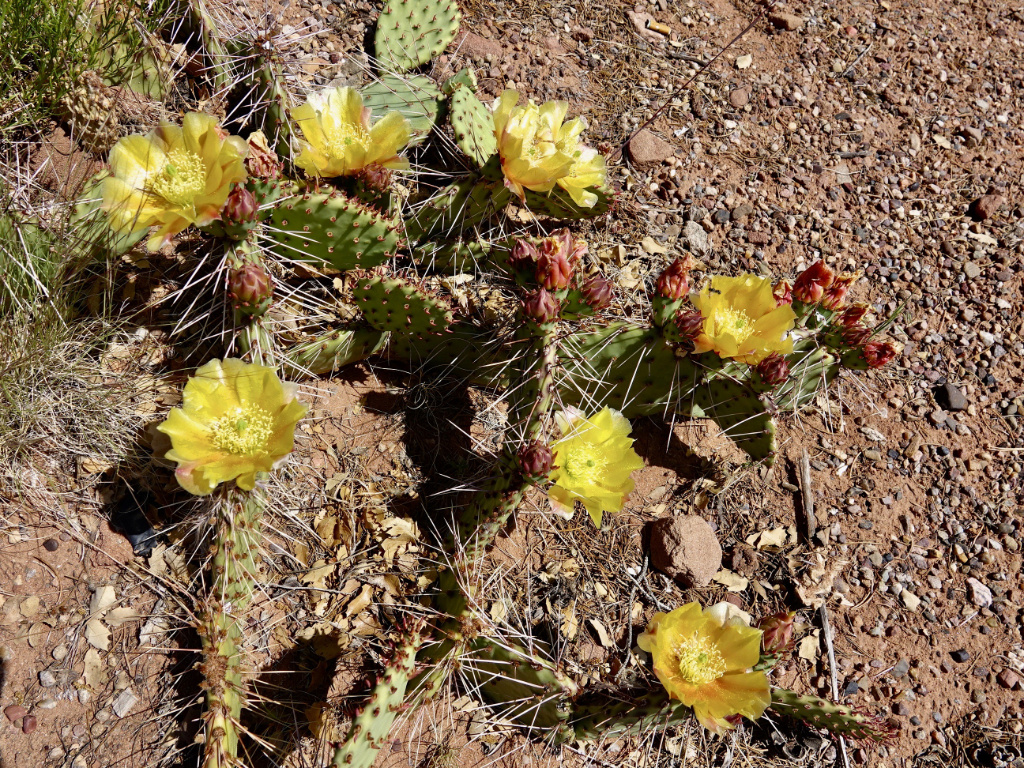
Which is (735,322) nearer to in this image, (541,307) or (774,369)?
(774,369)

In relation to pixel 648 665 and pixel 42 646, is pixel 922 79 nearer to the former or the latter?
pixel 648 665

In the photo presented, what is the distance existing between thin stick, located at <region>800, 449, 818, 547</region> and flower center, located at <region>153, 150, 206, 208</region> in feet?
6.40

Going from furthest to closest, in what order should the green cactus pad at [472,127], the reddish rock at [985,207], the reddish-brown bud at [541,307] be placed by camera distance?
the reddish rock at [985,207]
the green cactus pad at [472,127]
the reddish-brown bud at [541,307]

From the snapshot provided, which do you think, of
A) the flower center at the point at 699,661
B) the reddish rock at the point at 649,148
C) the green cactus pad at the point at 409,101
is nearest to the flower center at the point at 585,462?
the flower center at the point at 699,661

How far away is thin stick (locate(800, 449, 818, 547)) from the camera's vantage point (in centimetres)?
233

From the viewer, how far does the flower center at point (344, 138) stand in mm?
2074

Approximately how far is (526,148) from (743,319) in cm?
78

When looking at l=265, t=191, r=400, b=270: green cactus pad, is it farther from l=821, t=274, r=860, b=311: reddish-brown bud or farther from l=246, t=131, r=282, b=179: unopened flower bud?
l=821, t=274, r=860, b=311: reddish-brown bud

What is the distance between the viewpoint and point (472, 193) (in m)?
2.22

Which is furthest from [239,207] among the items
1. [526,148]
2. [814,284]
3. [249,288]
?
[814,284]

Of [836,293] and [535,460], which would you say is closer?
[535,460]

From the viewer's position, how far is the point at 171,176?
182 centimetres

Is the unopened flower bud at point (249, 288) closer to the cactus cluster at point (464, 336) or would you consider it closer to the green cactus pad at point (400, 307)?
the cactus cluster at point (464, 336)

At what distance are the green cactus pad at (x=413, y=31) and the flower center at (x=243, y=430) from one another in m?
1.50
